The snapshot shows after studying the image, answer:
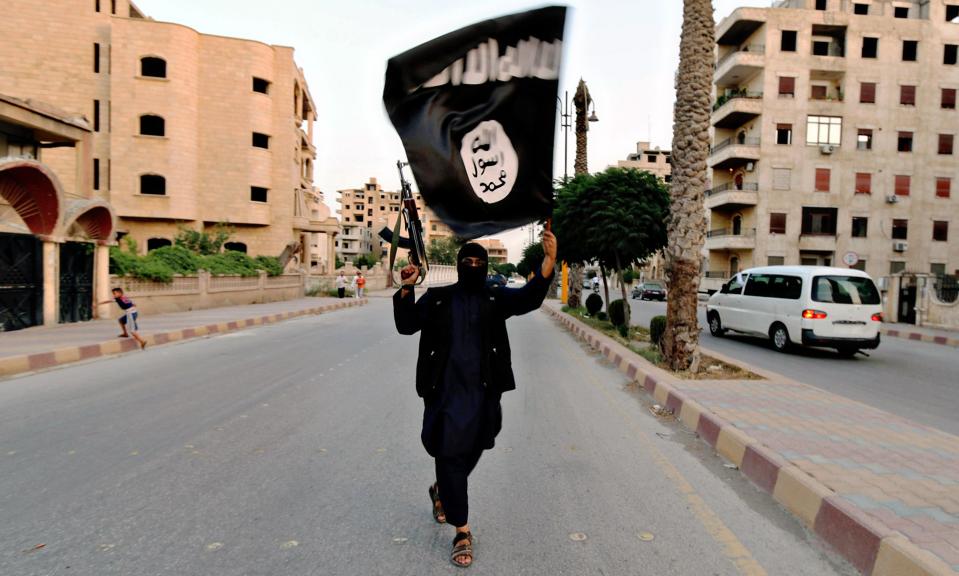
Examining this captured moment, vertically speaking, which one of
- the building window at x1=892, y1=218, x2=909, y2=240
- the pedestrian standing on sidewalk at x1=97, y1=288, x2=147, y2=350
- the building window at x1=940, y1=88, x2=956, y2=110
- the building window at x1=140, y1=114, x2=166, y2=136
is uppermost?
the building window at x1=940, y1=88, x2=956, y2=110

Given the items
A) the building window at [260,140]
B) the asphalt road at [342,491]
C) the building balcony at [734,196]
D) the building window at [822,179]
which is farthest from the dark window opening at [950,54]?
the asphalt road at [342,491]

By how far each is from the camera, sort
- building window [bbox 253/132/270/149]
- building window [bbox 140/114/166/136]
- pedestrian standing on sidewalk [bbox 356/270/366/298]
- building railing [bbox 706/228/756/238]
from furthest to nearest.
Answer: building railing [bbox 706/228/756/238]
building window [bbox 253/132/270/149]
pedestrian standing on sidewalk [bbox 356/270/366/298]
building window [bbox 140/114/166/136]

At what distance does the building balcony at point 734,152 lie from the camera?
40750 millimetres

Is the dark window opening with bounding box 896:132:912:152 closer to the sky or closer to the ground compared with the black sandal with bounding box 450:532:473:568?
closer to the sky

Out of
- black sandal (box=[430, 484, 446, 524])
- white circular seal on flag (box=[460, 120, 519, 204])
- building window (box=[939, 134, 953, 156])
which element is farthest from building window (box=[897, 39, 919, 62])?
black sandal (box=[430, 484, 446, 524])

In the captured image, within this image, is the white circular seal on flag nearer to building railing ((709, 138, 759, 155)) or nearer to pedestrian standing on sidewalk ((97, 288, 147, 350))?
pedestrian standing on sidewalk ((97, 288, 147, 350))

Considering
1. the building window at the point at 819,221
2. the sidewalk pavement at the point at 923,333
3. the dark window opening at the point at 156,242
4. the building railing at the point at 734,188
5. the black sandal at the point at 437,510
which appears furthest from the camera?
the building railing at the point at 734,188

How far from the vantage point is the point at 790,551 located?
3.20 meters

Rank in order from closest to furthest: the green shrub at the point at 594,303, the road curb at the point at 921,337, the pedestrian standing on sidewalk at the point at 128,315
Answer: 1. the pedestrian standing on sidewalk at the point at 128,315
2. the road curb at the point at 921,337
3. the green shrub at the point at 594,303

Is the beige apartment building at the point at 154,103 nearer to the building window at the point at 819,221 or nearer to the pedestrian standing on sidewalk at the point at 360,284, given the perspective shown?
the pedestrian standing on sidewalk at the point at 360,284

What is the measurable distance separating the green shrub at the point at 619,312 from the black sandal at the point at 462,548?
39.7 ft

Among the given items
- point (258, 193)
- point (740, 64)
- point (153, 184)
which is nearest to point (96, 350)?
point (153, 184)

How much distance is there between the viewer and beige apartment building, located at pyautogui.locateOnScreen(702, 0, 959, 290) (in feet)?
131

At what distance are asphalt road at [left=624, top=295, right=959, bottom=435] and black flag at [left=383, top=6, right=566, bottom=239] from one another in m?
5.81
